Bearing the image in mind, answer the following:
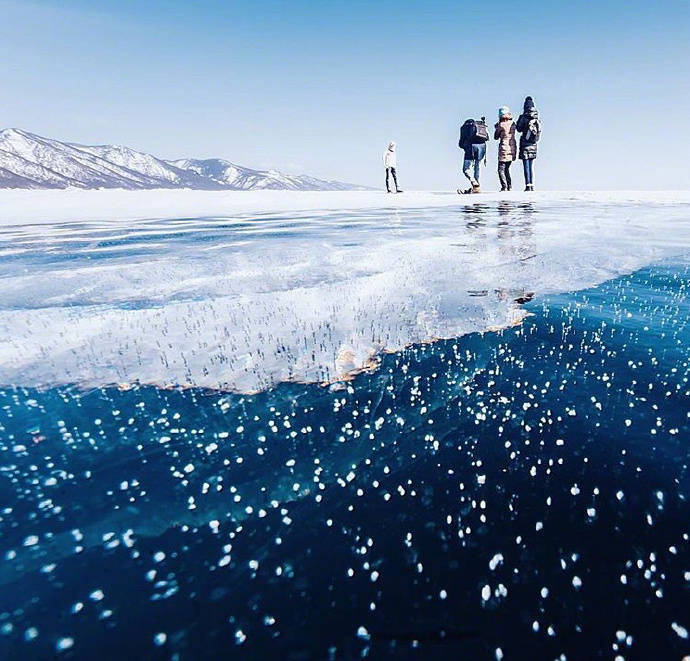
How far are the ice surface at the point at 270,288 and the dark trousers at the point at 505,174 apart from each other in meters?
5.84

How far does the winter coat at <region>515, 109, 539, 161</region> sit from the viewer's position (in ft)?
41.7

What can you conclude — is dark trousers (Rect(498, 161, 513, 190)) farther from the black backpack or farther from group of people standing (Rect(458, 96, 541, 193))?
the black backpack

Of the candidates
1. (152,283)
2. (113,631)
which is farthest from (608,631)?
(152,283)

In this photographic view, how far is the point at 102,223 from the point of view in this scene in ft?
33.4

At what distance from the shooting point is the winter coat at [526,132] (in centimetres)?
1270

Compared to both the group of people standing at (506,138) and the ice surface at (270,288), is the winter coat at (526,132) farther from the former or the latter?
the ice surface at (270,288)

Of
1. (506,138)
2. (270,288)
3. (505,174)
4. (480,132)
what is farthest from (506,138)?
(270,288)

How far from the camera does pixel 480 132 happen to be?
534 inches

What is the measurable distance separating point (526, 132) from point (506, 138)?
0.61 m

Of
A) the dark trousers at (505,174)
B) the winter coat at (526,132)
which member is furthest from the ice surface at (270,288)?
the dark trousers at (505,174)

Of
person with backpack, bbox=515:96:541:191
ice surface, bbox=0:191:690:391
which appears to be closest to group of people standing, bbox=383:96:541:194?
person with backpack, bbox=515:96:541:191

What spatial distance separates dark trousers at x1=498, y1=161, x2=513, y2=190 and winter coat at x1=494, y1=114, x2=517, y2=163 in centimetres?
26

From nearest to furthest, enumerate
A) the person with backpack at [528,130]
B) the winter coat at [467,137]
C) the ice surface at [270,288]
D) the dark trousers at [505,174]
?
the ice surface at [270,288] → the person with backpack at [528,130] → the winter coat at [467,137] → the dark trousers at [505,174]

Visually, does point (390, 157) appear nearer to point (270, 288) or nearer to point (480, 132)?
point (480, 132)
